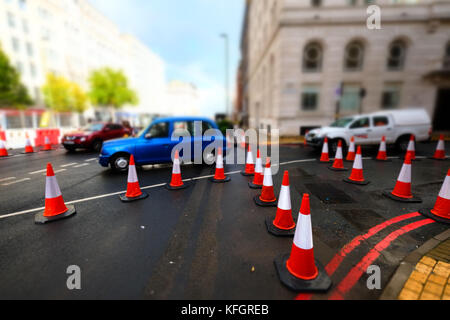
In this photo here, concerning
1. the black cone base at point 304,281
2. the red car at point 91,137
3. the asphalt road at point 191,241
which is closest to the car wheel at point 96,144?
the red car at point 91,137

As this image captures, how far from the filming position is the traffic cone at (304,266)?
2230 millimetres

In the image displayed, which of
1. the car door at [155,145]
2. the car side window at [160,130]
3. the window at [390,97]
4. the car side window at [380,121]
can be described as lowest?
the car door at [155,145]

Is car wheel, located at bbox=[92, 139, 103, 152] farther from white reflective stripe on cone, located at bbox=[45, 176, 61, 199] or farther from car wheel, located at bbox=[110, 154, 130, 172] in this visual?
white reflective stripe on cone, located at bbox=[45, 176, 61, 199]

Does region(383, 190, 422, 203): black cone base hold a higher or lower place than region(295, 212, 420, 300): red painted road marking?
higher

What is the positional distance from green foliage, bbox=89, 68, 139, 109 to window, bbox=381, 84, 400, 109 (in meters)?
45.4

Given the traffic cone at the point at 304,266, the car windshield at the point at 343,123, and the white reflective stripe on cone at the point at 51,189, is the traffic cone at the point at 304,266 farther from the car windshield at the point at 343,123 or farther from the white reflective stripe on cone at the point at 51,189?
the car windshield at the point at 343,123

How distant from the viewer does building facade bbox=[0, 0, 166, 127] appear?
33125 millimetres

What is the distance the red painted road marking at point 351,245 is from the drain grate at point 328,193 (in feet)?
2.93

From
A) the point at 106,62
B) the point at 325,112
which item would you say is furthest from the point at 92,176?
the point at 106,62

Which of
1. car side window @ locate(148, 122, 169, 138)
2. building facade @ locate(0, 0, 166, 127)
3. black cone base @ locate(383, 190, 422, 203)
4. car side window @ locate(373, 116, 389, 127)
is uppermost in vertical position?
building facade @ locate(0, 0, 166, 127)

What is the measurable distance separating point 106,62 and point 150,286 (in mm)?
68594

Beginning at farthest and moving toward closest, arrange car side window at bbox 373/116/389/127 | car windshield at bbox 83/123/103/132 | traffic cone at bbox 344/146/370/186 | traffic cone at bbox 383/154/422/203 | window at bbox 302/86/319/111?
window at bbox 302/86/319/111 < car windshield at bbox 83/123/103/132 < car side window at bbox 373/116/389/127 < traffic cone at bbox 344/146/370/186 < traffic cone at bbox 383/154/422/203

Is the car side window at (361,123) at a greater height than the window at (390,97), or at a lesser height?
lesser

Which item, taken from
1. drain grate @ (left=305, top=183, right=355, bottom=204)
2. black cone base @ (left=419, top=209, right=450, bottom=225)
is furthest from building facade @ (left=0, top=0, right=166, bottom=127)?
black cone base @ (left=419, top=209, right=450, bottom=225)
